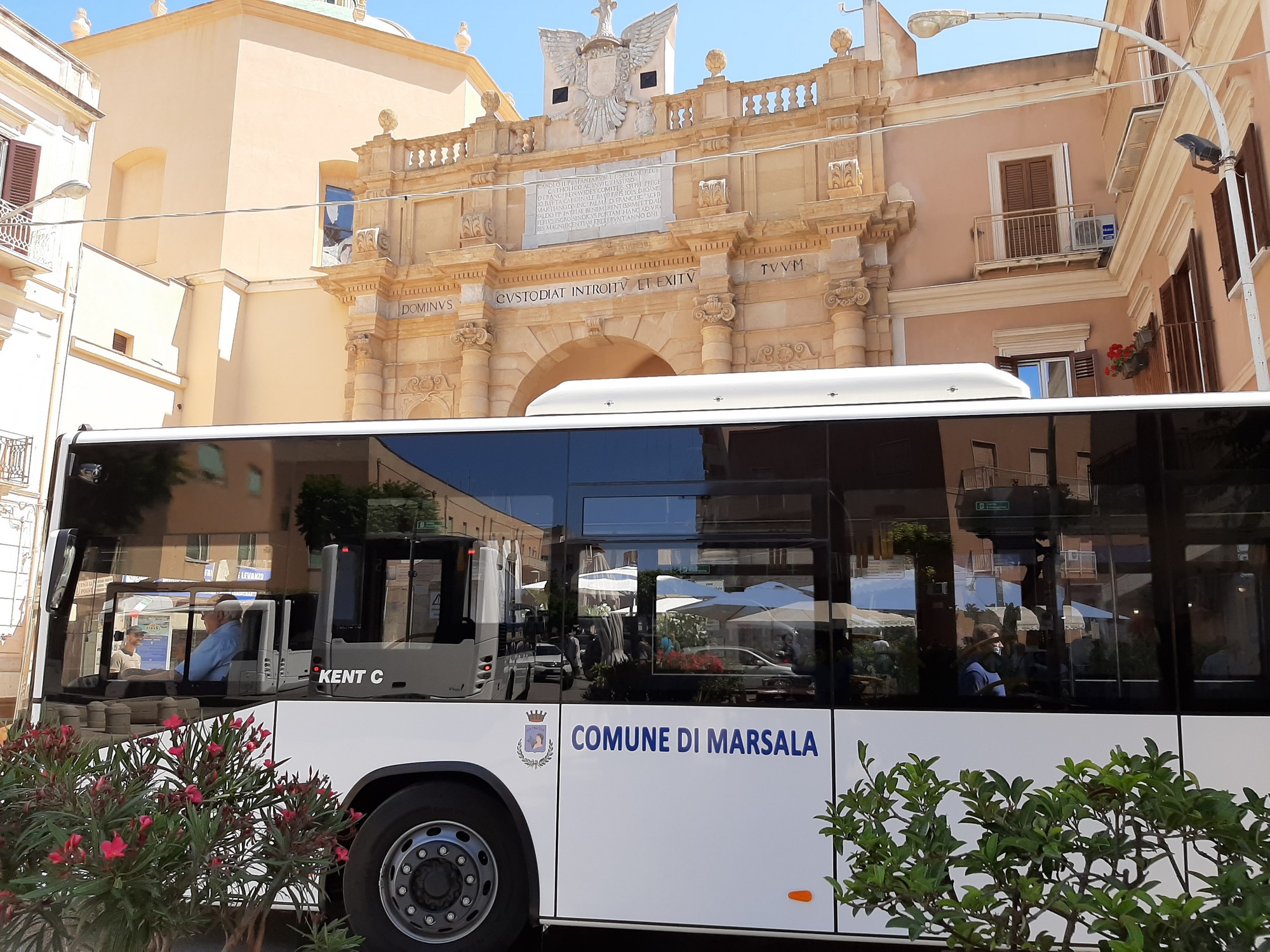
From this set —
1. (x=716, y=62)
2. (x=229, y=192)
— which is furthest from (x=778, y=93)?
(x=229, y=192)

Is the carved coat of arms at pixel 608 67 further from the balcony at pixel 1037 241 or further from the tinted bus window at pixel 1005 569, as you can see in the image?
the tinted bus window at pixel 1005 569

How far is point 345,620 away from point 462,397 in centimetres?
1408

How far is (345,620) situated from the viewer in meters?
5.77

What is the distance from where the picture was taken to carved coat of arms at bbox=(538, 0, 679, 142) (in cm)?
1983

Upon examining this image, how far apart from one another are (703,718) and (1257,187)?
905cm

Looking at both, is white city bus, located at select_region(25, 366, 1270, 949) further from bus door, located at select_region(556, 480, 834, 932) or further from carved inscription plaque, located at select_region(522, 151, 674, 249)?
carved inscription plaque, located at select_region(522, 151, 674, 249)

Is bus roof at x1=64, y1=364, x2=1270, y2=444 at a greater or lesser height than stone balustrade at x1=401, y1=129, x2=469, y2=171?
lesser

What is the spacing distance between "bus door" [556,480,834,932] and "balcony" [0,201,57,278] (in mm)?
16011

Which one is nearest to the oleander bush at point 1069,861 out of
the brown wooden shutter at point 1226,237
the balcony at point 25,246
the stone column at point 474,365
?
the brown wooden shutter at point 1226,237

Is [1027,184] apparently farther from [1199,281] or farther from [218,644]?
[218,644]

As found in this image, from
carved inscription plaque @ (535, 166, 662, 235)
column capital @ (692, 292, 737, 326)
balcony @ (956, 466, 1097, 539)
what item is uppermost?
carved inscription plaque @ (535, 166, 662, 235)

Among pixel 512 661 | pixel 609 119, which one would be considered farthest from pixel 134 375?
pixel 512 661

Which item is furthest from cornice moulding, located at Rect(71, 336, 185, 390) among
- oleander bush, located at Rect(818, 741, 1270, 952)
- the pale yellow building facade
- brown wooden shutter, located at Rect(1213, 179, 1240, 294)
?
oleander bush, located at Rect(818, 741, 1270, 952)

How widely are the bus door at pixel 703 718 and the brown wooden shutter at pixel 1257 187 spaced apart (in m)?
7.66
